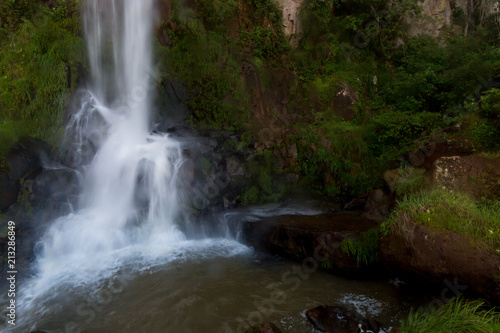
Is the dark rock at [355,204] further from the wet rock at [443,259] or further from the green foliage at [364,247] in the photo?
the wet rock at [443,259]

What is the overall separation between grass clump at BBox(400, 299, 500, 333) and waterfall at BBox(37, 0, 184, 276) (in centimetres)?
523

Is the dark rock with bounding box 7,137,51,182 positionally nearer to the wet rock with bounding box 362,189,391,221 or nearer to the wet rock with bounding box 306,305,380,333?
the wet rock with bounding box 306,305,380,333

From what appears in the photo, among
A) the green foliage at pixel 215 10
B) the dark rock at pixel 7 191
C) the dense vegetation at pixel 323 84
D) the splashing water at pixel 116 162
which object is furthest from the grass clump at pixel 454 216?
the green foliage at pixel 215 10

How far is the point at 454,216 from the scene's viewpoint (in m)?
4.45

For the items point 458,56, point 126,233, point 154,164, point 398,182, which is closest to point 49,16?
point 154,164

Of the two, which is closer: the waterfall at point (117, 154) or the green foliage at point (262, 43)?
the waterfall at point (117, 154)

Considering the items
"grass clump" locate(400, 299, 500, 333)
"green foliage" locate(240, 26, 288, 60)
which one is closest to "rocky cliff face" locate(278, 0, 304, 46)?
"green foliage" locate(240, 26, 288, 60)

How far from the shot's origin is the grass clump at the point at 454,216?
4.08m

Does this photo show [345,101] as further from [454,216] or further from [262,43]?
[454,216]

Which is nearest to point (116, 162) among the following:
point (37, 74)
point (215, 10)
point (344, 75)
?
point (37, 74)

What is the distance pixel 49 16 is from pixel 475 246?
12383mm

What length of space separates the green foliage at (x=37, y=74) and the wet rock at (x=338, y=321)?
7813 millimetres

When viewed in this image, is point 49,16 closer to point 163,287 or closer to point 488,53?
point 163,287

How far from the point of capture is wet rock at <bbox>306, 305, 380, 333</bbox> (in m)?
4.06
